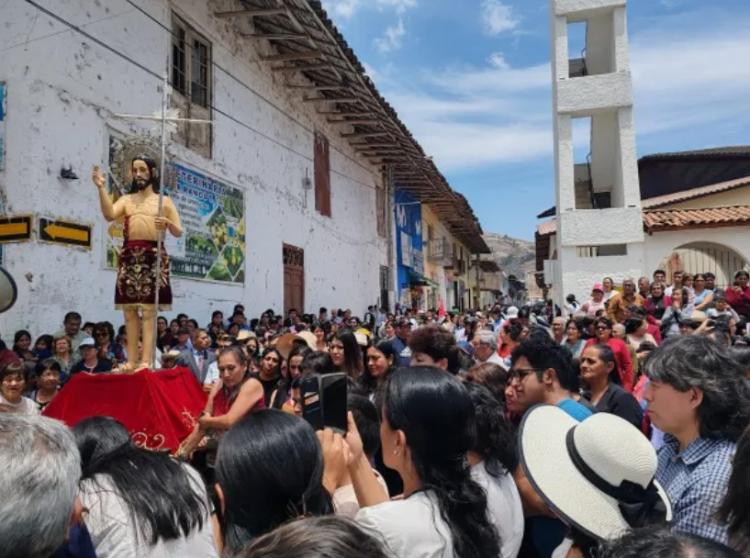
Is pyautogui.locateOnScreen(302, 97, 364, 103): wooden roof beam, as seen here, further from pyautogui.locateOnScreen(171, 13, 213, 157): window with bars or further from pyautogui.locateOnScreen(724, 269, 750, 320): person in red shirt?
pyautogui.locateOnScreen(724, 269, 750, 320): person in red shirt

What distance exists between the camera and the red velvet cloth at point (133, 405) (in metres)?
4.48

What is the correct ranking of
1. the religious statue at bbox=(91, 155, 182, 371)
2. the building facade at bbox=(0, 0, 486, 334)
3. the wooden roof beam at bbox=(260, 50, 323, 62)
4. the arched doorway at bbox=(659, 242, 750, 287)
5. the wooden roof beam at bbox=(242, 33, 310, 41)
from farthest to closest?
the arched doorway at bbox=(659, 242, 750, 287)
the wooden roof beam at bbox=(260, 50, 323, 62)
the wooden roof beam at bbox=(242, 33, 310, 41)
the building facade at bbox=(0, 0, 486, 334)
the religious statue at bbox=(91, 155, 182, 371)

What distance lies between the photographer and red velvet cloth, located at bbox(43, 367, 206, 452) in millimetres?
4477

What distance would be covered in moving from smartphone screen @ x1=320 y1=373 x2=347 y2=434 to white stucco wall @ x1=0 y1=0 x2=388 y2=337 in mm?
6113

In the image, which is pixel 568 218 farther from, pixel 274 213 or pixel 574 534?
pixel 574 534

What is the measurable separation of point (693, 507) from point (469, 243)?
120 feet

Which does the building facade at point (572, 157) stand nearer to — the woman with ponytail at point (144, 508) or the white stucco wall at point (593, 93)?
the white stucco wall at point (593, 93)

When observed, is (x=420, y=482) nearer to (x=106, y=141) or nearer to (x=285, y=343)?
(x=285, y=343)

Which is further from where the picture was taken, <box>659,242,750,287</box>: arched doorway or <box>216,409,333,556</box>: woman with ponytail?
<box>659,242,750,287</box>: arched doorway

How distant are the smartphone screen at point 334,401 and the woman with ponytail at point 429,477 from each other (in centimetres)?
11

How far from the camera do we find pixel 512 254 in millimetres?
76500

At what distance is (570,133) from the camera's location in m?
13.6

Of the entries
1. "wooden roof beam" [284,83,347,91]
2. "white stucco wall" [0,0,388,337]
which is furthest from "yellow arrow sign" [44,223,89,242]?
"wooden roof beam" [284,83,347,91]

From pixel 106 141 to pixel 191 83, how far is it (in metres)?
2.71
